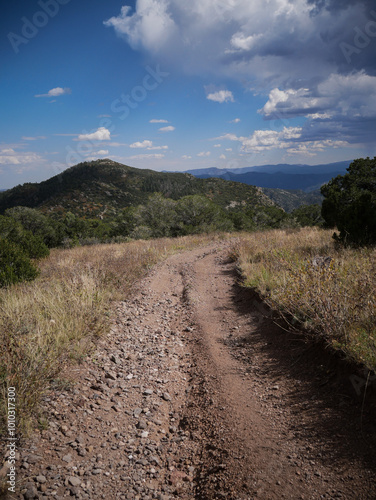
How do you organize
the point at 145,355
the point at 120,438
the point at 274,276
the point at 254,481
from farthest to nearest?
the point at 274,276 < the point at 145,355 < the point at 120,438 < the point at 254,481

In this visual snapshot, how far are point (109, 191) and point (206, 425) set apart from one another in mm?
120189

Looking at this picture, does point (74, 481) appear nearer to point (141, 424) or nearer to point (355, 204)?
point (141, 424)

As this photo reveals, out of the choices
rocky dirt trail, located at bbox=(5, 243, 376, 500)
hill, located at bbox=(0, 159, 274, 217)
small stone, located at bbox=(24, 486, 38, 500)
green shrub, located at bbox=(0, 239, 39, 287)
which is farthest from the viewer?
hill, located at bbox=(0, 159, 274, 217)

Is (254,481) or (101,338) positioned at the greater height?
(101,338)

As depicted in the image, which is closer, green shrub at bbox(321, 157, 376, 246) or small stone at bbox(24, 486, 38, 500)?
small stone at bbox(24, 486, 38, 500)

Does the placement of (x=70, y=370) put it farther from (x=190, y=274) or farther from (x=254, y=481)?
(x=190, y=274)

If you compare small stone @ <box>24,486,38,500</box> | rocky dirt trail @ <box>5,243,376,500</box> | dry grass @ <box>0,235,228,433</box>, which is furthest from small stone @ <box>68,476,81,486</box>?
dry grass @ <box>0,235,228,433</box>

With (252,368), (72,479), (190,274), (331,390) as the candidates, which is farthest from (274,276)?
(72,479)

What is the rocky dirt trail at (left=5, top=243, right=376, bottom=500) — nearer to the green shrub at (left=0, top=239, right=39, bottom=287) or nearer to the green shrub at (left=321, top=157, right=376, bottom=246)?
the green shrub at (left=0, top=239, right=39, bottom=287)

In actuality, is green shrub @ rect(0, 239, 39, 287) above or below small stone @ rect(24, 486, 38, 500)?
above

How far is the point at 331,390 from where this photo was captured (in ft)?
9.90

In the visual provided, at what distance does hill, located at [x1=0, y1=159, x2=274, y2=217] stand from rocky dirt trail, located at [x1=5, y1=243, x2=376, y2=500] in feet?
302

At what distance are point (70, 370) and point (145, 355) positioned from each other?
1.25m

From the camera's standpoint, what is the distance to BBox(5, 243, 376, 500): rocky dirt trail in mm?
2189
